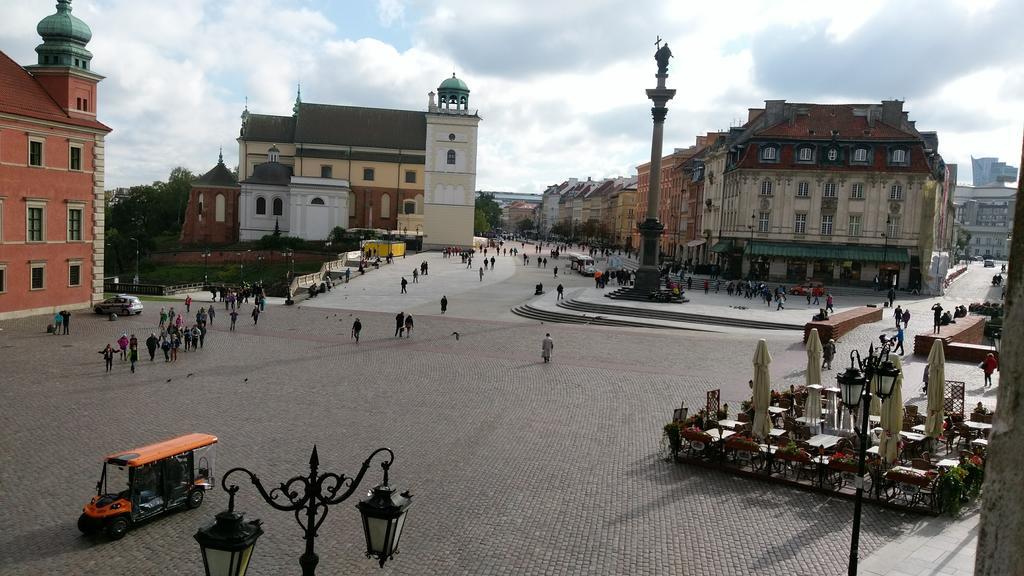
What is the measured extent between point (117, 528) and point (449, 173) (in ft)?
269

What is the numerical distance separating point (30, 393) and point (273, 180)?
72852 mm

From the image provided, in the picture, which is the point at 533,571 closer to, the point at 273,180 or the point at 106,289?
the point at 106,289

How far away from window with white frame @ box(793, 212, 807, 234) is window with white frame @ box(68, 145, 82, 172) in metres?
47.9

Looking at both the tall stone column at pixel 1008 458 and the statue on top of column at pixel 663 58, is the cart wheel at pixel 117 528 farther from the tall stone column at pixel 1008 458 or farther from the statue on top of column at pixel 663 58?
the statue on top of column at pixel 663 58

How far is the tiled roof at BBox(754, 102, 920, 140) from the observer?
6094cm

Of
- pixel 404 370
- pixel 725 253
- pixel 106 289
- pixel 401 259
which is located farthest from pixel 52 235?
pixel 725 253

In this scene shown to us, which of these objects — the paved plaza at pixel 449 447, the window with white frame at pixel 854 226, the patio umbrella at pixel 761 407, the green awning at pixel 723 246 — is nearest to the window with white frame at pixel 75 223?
the paved plaza at pixel 449 447

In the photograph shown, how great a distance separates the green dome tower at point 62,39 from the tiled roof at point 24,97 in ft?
4.29

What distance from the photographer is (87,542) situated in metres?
12.2

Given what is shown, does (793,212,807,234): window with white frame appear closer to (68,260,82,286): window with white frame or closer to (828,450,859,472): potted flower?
(68,260,82,286): window with white frame

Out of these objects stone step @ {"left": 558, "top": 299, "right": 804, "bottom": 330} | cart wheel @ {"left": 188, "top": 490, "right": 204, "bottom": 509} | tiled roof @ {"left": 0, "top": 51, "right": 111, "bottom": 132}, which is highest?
tiled roof @ {"left": 0, "top": 51, "right": 111, "bottom": 132}

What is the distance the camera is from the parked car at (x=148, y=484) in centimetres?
1236

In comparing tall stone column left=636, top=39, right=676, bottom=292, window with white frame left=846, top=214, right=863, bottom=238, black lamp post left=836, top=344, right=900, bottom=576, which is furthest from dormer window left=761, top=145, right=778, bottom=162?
black lamp post left=836, top=344, right=900, bottom=576

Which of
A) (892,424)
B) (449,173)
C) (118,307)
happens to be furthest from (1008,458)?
(449,173)
